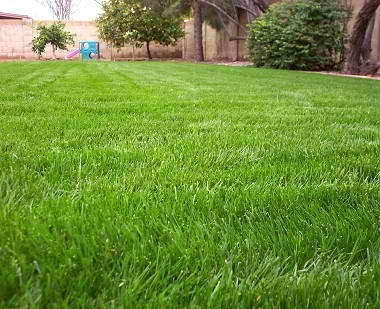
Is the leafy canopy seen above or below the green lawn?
above

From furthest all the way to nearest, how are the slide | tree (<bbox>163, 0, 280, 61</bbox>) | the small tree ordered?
the slide, the small tree, tree (<bbox>163, 0, 280, 61</bbox>)

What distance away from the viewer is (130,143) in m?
2.23

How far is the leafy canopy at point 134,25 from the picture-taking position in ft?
67.8

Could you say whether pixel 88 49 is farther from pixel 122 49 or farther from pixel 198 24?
pixel 198 24

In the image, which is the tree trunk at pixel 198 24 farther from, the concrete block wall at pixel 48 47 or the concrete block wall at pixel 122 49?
the concrete block wall at pixel 48 47

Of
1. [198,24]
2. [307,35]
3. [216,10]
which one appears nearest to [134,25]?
[198,24]

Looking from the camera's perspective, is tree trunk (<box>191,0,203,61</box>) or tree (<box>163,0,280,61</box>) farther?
tree trunk (<box>191,0,203,61</box>)

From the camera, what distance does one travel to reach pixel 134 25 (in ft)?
68.5

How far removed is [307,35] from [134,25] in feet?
37.5

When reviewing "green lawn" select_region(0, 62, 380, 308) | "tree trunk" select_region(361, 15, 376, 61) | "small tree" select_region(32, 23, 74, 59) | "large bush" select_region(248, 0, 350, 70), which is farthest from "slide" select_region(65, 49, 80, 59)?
"green lawn" select_region(0, 62, 380, 308)

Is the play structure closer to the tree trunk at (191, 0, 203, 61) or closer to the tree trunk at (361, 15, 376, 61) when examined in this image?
the tree trunk at (191, 0, 203, 61)

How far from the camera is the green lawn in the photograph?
0.83 m

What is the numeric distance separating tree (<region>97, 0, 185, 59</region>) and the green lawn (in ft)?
63.2

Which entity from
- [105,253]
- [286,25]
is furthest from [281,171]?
[286,25]
